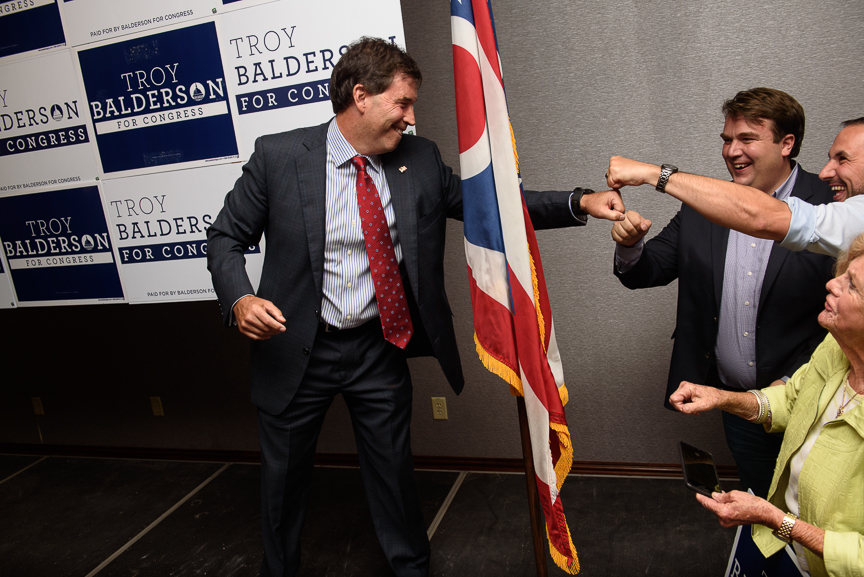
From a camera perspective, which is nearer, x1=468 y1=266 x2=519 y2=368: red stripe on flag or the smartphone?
the smartphone

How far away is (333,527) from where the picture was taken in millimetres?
2684

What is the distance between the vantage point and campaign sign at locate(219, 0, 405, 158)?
2102mm

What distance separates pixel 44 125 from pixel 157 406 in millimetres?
1693

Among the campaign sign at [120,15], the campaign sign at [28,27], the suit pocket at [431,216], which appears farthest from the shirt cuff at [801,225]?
the campaign sign at [28,27]

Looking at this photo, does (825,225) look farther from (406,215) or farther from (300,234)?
(300,234)

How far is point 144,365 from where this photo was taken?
3.55 metres

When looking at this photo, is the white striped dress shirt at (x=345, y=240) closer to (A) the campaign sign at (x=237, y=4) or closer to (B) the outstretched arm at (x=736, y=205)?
(A) the campaign sign at (x=237, y=4)

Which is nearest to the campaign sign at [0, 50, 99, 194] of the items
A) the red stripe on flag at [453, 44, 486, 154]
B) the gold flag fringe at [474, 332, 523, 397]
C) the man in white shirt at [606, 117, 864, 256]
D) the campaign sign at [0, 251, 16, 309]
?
the campaign sign at [0, 251, 16, 309]

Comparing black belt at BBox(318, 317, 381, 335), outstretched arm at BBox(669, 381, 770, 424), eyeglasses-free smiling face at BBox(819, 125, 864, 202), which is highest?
eyeglasses-free smiling face at BBox(819, 125, 864, 202)

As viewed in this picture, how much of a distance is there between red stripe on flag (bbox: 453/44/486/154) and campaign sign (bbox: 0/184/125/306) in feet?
5.99

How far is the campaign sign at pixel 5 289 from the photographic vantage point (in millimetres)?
2885

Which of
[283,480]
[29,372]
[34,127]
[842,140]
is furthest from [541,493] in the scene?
[29,372]

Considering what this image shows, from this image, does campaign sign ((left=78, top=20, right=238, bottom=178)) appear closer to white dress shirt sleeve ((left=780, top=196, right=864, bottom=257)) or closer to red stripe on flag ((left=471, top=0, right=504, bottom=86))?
red stripe on flag ((left=471, top=0, right=504, bottom=86))

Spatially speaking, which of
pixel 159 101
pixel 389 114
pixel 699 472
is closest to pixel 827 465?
pixel 699 472
